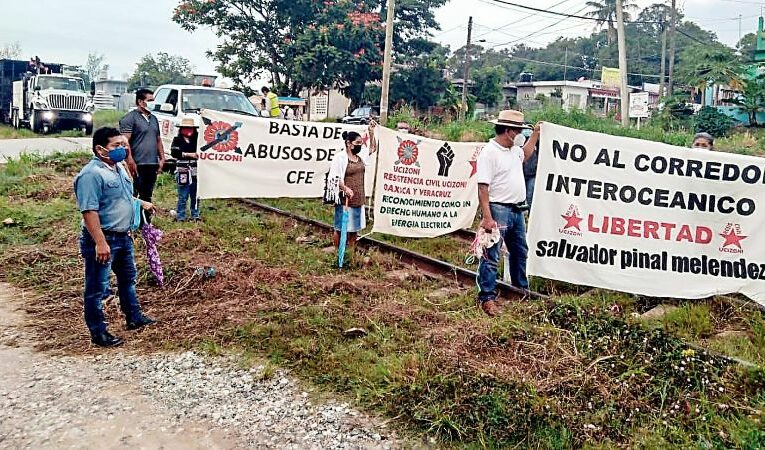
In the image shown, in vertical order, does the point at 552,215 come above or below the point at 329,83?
below

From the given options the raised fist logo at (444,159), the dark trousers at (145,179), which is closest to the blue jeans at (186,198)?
the dark trousers at (145,179)

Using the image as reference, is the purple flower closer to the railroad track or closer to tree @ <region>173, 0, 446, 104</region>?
the railroad track

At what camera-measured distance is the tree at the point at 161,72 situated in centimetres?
5931

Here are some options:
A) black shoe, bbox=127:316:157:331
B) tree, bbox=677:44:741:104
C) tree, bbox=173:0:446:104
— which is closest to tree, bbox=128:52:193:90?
tree, bbox=173:0:446:104

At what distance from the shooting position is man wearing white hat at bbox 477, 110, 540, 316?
18.1 ft

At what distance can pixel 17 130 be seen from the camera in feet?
96.7

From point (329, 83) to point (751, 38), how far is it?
1577 inches

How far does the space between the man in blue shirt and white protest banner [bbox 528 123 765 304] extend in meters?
3.48

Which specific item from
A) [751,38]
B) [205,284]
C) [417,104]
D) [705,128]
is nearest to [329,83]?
[417,104]

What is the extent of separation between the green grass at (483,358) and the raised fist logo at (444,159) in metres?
2.06

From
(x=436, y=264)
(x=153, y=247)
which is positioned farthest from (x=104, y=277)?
(x=436, y=264)

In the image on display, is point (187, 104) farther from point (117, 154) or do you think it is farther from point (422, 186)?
point (117, 154)

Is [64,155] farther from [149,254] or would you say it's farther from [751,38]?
[751,38]

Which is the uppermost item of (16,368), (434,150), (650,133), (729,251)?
(650,133)
